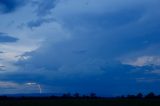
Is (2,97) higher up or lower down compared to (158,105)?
higher up

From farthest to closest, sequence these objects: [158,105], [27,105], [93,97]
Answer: [93,97] < [27,105] < [158,105]

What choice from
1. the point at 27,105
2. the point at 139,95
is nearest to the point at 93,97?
the point at 139,95

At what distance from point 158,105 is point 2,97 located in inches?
3122

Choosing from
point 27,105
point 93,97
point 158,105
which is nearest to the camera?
point 158,105

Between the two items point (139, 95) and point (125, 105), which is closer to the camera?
point (125, 105)

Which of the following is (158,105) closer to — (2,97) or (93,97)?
(93,97)

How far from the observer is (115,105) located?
104 meters

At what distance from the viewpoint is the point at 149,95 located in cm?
15738

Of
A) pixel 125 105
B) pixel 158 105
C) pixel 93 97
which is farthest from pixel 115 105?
pixel 93 97

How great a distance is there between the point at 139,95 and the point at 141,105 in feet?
170

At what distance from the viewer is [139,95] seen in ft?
518

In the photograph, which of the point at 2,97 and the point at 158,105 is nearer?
the point at 158,105

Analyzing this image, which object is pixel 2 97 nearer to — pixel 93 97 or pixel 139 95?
pixel 93 97

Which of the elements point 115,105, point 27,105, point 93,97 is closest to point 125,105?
point 115,105
